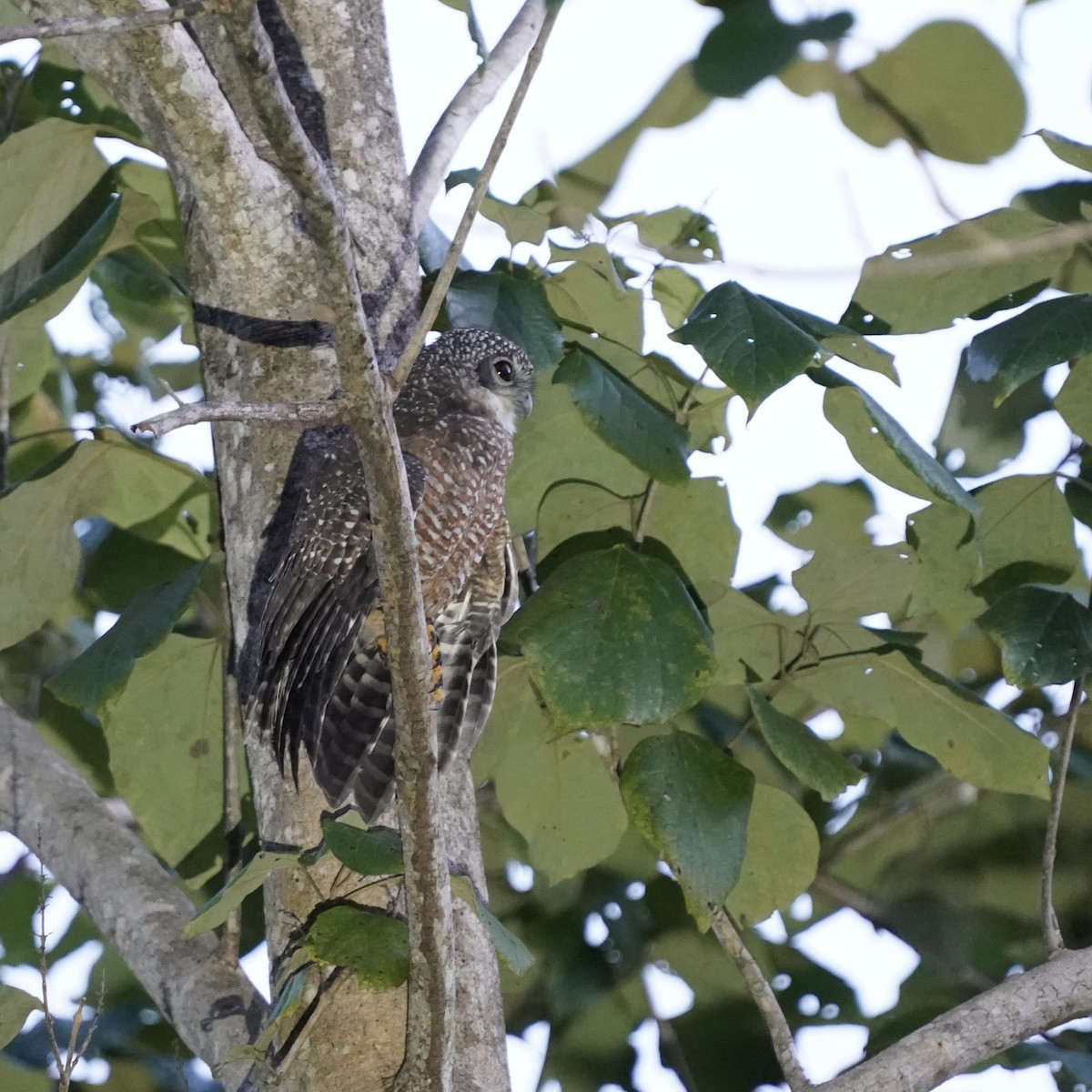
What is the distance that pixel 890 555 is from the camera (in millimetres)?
2453

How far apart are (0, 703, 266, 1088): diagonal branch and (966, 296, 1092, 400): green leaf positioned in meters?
1.63

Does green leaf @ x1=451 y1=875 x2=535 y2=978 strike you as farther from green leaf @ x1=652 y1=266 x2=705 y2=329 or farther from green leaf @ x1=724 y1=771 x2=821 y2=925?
green leaf @ x1=652 y1=266 x2=705 y2=329

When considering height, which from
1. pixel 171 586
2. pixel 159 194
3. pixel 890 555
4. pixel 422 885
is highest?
pixel 159 194

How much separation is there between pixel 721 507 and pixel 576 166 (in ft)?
3.67

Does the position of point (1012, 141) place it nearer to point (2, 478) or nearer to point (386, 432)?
point (386, 432)

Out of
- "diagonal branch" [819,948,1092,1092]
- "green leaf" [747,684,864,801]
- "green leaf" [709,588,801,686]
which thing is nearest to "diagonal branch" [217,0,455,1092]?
"diagonal branch" [819,948,1092,1092]

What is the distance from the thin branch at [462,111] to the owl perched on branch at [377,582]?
1.24 ft

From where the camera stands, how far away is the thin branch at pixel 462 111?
2.79m

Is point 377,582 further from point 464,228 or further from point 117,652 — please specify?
point 464,228

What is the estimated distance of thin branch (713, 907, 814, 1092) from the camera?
2021mm

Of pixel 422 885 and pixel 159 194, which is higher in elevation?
pixel 159 194

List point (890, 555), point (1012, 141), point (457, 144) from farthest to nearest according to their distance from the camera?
point (457, 144)
point (890, 555)
point (1012, 141)

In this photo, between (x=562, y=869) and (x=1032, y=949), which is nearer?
(x=562, y=869)

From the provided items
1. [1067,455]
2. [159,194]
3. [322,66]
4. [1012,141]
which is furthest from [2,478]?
[1012,141]
